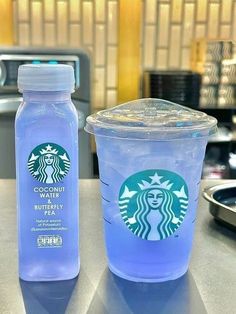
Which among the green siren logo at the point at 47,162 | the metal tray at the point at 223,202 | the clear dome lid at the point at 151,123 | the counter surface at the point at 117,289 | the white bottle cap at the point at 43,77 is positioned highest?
the white bottle cap at the point at 43,77

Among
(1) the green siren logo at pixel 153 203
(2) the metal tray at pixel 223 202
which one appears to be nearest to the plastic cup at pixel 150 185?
(1) the green siren logo at pixel 153 203

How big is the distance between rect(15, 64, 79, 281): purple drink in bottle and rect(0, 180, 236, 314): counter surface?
0.03m

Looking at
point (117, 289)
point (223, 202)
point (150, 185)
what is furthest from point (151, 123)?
point (223, 202)

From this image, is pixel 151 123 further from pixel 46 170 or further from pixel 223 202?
pixel 223 202

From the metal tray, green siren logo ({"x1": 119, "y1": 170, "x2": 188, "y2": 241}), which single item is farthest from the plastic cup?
the metal tray

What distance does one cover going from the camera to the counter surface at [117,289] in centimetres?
50

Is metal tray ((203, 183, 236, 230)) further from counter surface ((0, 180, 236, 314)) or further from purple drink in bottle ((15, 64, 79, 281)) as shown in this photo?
purple drink in bottle ((15, 64, 79, 281))

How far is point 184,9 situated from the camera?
287 centimetres

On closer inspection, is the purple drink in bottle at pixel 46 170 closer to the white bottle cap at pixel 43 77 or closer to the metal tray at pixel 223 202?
the white bottle cap at pixel 43 77

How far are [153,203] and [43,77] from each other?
183 millimetres

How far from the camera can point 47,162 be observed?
1.73 ft

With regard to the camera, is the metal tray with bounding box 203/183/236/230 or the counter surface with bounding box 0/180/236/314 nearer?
the counter surface with bounding box 0/180/236/314

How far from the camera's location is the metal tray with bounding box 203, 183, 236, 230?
0.72 m

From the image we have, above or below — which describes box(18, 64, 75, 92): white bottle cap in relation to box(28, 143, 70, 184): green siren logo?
above
